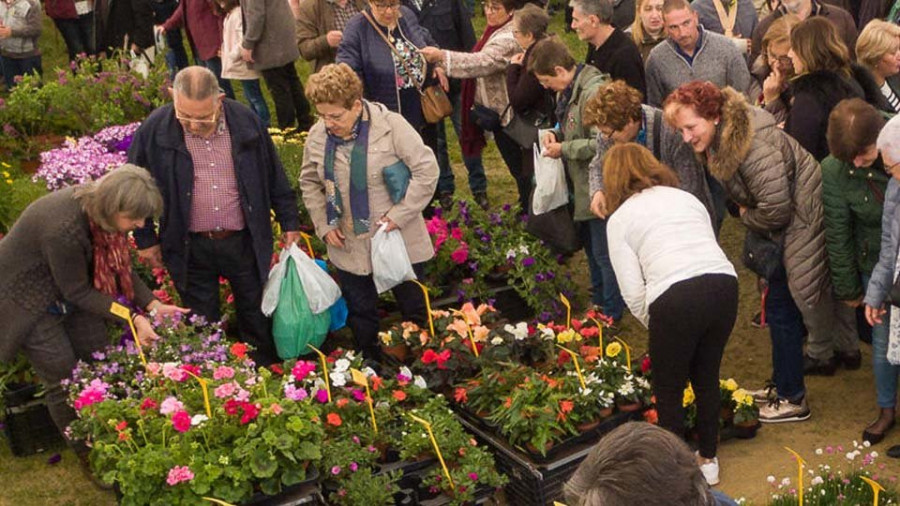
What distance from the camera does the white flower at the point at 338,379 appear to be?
17.3 feet

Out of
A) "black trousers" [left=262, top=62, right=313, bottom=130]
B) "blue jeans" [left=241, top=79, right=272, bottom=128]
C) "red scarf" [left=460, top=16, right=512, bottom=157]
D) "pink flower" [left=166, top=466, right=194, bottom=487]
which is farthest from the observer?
"blue jeans" [left=241, top=79, right=272, bottom=128]

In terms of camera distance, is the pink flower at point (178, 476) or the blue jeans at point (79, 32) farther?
the blue jeans at point (79, 32)

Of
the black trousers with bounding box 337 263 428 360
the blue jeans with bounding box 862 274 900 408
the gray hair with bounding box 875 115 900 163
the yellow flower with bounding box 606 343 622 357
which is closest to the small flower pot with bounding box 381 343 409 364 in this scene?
the black trousers with bounding box 337 263 428 360

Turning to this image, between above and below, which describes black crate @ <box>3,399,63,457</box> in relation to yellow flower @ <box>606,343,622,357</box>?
below

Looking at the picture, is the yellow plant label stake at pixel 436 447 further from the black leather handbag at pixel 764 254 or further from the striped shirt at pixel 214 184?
the black leather handbag at pixel 764 254

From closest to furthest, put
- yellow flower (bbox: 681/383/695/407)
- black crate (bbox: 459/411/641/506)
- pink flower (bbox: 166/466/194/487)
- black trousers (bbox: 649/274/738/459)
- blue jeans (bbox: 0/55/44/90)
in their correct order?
pink flower (bbox: 166/466/194/487) < black trousers (bbox: 649/274/738/459) < black crate (bbox: 459/411/641/506) < yellow flower (bbox: 681/383/695/407) < blue jeans (bbox: 0/55/44/90)

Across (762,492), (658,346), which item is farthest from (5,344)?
(762,492)

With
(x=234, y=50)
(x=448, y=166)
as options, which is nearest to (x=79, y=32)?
(x=234, y=50)

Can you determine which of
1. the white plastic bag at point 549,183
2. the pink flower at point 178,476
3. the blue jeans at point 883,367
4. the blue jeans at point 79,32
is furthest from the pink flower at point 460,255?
the blue jeans at point 79,32

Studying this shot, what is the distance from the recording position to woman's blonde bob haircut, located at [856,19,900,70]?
6023 millimetres

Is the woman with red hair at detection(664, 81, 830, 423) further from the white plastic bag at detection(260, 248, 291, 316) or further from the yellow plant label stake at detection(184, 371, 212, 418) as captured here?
the yellow plant label stake at detection(184, 371, 212, 418)

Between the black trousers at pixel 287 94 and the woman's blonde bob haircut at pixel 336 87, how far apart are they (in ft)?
13.6

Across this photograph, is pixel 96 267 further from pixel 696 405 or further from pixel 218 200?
pixel 696 405

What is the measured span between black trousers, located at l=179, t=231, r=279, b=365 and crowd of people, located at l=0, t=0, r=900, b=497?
0.04 feet
